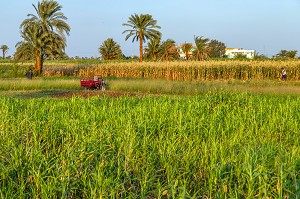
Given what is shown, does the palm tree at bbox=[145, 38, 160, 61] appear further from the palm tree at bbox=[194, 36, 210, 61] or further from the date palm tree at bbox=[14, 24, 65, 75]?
Result: the date palm tree at bbox=[14, 24, 65, 75]

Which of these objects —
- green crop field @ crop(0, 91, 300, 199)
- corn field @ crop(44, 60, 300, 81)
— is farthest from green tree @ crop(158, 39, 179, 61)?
green crop field @ crop(0, 91, 300, 199)

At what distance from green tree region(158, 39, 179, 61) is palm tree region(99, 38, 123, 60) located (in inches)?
461

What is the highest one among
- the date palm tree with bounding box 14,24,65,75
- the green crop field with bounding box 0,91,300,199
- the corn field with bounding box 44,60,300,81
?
the date palm tree with bounding box 14,24,65,75

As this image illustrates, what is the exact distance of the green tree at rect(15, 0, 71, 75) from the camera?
35281mm

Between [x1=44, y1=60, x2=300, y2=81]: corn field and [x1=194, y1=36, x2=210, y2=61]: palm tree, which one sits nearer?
[x1=44, y1=60, x2=300, y2=81]: corn field

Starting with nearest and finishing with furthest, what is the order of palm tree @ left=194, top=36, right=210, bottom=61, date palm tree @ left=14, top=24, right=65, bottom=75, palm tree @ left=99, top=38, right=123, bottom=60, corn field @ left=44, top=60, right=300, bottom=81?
1. corn field @ left=44, top=60, right=300, bottom=81
2. date palm tree @ left=14, top=24, right=65, bottom=75
3. palm tree @ left=194, top=36, right=210, bottom=61
4. palm tree @ left=99, top=38, right=123, bottom=60

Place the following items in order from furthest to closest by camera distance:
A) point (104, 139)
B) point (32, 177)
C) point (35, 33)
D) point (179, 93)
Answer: point (35, 33) → point (179, 93) → point (104, 139) → point (32, 177)

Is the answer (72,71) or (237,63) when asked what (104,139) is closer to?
(237,63)

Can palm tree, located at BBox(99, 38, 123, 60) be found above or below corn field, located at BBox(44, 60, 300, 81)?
above

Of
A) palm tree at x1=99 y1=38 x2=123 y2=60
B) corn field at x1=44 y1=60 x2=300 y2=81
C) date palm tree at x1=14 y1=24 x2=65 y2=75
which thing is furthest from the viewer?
palm tree at x1=99 y1=38 x2=123 y2=60

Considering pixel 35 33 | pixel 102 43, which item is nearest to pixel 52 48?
pixel 35 33

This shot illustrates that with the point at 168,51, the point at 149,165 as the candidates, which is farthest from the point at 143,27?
the point at 149,165

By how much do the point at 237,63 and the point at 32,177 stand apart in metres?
29.2

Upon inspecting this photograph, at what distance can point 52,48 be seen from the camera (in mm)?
35469
